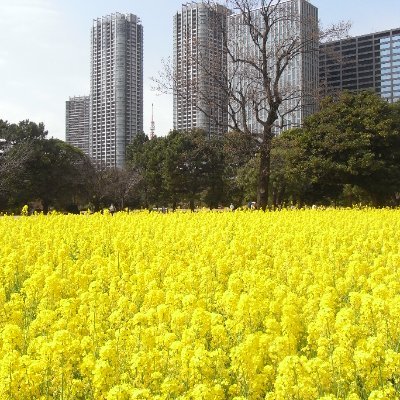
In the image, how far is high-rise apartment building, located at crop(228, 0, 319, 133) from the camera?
73.5ft

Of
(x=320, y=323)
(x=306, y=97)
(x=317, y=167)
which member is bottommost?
(x=320, y=323)

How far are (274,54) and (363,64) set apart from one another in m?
17.5

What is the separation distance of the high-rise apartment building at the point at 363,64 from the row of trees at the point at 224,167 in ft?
6.17

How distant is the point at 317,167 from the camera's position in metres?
29.2

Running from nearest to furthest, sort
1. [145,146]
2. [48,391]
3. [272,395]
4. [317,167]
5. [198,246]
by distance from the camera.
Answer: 1. [272,395]
2. [48,391]
3. [198,246]
4. [317,167]
5. [145,146]

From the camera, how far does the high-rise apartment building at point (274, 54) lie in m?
22.4

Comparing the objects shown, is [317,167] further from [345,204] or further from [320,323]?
[320,323]

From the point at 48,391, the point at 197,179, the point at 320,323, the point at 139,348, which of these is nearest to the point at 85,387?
the point at 48,391

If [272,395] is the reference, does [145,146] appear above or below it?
above

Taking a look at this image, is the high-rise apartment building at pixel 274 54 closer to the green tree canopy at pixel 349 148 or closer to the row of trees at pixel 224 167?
the row of trees at pixel 224 167

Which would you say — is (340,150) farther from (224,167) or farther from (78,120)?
(78,120)

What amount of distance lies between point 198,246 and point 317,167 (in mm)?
21557

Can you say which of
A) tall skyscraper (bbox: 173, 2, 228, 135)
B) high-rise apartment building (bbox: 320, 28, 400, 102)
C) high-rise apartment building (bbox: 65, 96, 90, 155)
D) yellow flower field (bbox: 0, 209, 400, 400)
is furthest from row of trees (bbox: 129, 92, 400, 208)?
high-rise apartment building (bbox: 65, 96, 90, 155)

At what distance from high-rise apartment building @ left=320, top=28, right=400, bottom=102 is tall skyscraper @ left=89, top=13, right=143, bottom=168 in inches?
1551
